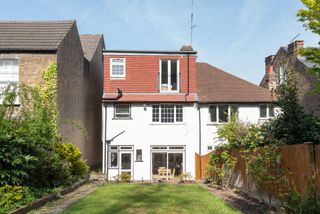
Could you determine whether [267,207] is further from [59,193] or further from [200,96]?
[200,96]

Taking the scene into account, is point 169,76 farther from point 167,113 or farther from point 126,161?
point 126,161

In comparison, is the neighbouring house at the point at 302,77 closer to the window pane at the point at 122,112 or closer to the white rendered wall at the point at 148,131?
the white rendered wall at the point at 148,131

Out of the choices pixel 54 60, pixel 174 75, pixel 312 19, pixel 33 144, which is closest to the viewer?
pixel 33 144

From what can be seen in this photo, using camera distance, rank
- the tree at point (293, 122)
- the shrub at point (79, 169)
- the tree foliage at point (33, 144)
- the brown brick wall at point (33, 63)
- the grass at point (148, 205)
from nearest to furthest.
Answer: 1. the grass at point (148, 205)
2. the tree foliage at point (33, 144)
3. the tree at point (293, 122)
4. the brown brick wall at point (33, 63)
5. the shrub at point (79, 169)

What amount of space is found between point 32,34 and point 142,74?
1213 centimetres

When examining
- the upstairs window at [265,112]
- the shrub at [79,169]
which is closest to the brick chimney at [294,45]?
the upstairs window at [265,112]

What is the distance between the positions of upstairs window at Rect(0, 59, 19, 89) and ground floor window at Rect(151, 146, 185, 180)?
14074 mm

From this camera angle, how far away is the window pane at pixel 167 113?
35.8m

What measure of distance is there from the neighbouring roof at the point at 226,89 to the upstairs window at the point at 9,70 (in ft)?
53.9

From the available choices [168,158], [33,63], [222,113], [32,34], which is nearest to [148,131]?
[168,158]

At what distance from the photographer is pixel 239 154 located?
848 inches

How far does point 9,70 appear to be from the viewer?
2494cm

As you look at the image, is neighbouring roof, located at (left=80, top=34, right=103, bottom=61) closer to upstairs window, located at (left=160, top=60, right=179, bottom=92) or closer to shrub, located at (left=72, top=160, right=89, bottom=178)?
upstairs window, located at (left=160, top=60, right=179, bottom=92)

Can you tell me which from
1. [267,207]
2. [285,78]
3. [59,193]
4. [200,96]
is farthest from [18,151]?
[200,96]
